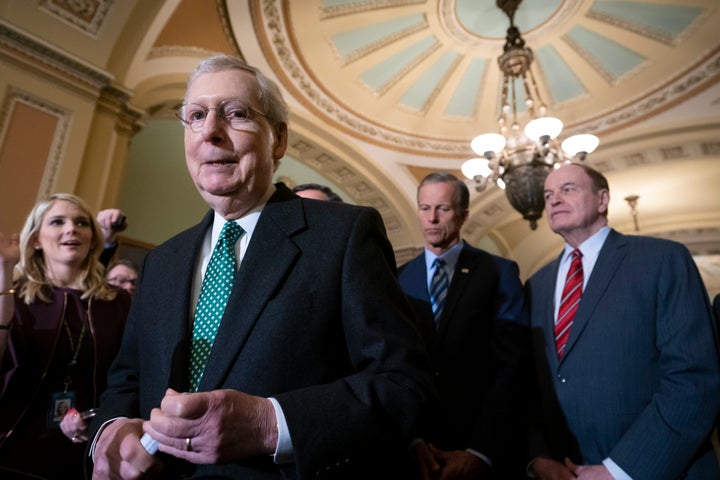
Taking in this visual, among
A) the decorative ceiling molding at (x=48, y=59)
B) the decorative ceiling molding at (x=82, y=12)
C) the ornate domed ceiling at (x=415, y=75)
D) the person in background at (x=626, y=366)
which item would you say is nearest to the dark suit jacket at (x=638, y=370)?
the person in background at (x=626, y=366)

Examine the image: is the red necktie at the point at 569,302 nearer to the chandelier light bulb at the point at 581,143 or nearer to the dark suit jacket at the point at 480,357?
the dark suit jacket at the point at 480,357

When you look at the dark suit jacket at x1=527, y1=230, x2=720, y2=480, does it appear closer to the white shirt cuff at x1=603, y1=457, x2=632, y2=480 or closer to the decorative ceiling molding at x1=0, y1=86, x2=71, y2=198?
the white shirt cuff at x1=603, y1=457, x2=632, y2=480

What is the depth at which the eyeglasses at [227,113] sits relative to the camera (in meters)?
1.08

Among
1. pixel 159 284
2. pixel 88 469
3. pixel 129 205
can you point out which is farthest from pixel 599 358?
pixel 129 205

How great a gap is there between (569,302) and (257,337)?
1.41 meters

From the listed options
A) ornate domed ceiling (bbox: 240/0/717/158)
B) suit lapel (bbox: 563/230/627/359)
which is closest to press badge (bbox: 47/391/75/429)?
suit lapel (bbox: 563/230/627/359)

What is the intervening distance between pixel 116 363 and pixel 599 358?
158 centimetres

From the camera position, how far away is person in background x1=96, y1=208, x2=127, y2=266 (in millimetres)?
2398

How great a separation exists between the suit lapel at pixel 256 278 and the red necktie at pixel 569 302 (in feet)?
4.07

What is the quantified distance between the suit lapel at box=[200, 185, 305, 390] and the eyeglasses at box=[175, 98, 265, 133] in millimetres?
209

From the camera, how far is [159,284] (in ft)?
3.83

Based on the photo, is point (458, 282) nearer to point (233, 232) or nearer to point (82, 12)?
point (233, 232)

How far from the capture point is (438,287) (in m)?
1.97

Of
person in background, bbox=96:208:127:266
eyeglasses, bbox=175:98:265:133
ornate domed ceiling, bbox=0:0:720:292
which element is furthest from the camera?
ornate domed ceiling, bbox=0:0:720:292
